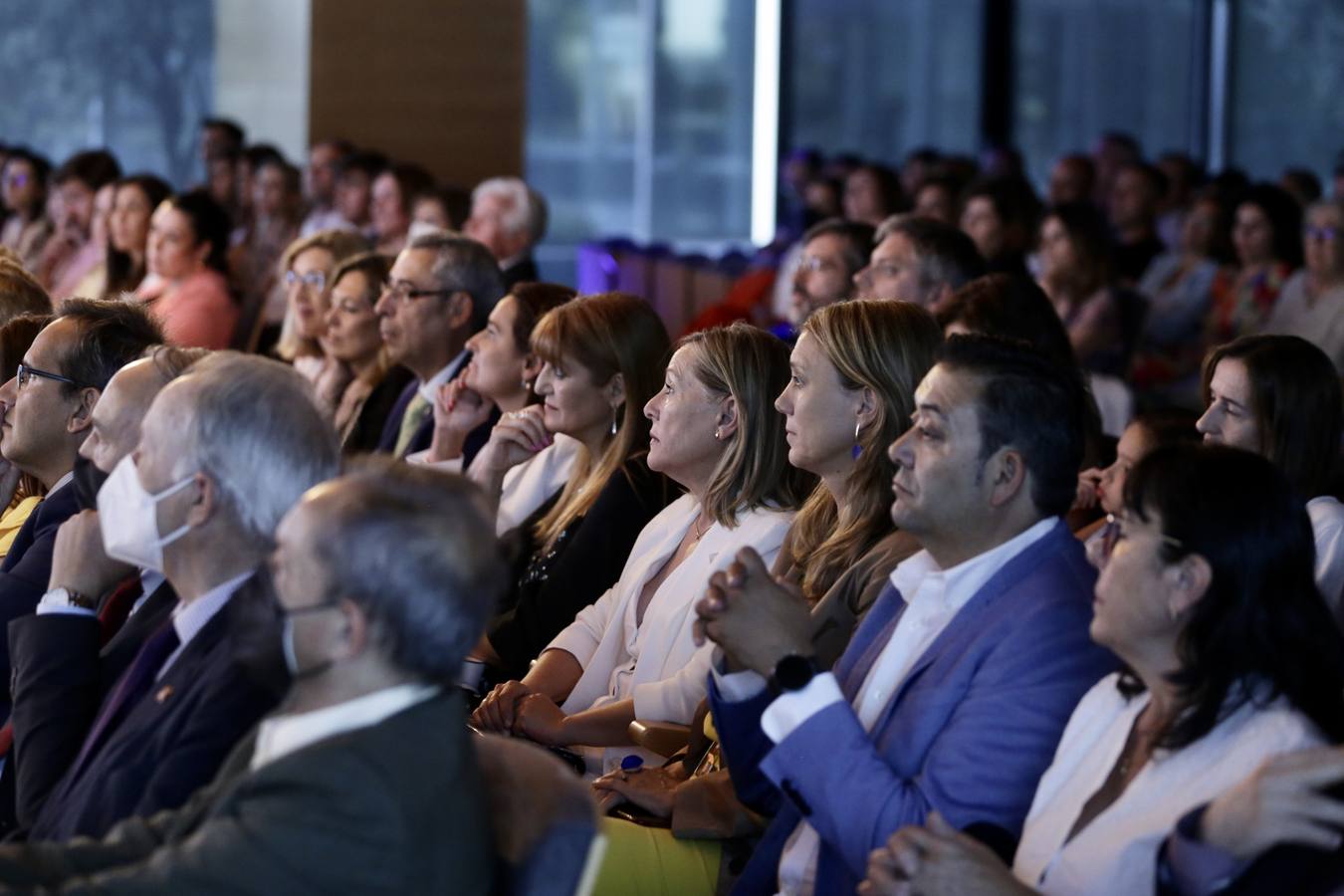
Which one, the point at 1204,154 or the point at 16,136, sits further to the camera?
the point at 1204,154

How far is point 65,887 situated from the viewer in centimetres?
165

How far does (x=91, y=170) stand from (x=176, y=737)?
6.94 meters

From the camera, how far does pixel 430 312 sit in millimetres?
4492

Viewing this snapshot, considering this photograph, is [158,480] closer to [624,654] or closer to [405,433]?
[624,654]

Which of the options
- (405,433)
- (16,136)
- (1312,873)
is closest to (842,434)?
(1312,873)

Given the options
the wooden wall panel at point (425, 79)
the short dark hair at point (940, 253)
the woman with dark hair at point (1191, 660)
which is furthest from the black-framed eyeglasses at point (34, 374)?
the wooden wall panel at point (425, 79)

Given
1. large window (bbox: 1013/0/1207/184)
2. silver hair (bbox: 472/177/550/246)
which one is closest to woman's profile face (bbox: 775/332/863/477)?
silver hair (bbox: 472/177/550/246)

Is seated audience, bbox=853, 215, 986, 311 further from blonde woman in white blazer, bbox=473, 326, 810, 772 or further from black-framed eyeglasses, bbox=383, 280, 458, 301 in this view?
blonde woman in white blazer, bbox=473, 326, 810, 772

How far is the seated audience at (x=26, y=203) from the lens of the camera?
28.5 ft

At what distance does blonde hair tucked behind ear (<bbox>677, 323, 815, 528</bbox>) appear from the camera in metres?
3.00

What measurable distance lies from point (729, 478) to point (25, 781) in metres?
1.25

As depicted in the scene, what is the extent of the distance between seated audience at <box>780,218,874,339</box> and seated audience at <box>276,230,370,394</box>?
1.35m

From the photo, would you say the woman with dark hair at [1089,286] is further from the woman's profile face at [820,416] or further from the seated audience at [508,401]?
the woman's profile face at [820,416]

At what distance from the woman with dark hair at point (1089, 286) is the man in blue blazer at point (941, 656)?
349cm
